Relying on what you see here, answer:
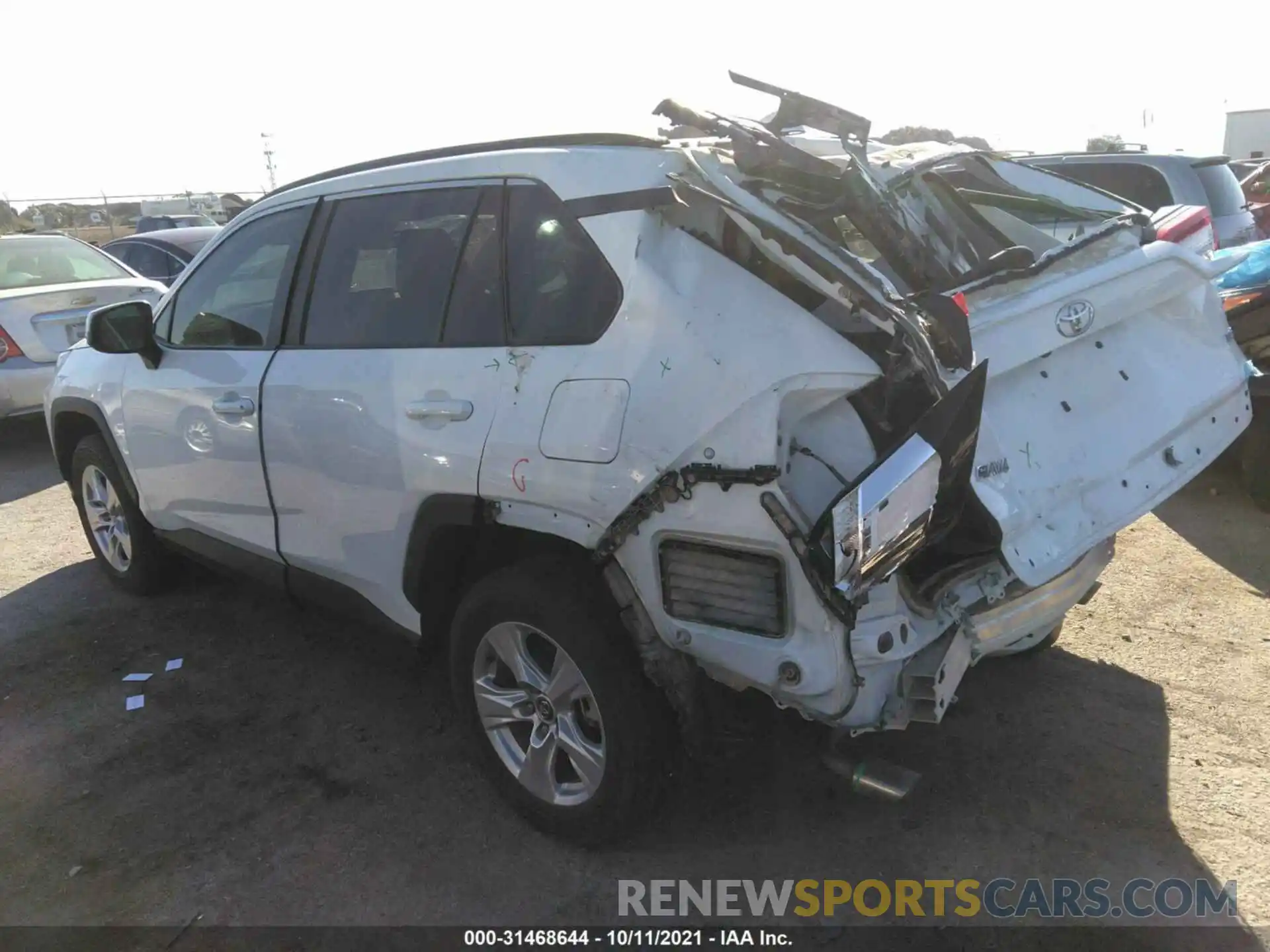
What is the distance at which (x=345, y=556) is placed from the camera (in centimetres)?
336

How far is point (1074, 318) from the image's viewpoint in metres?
2.74

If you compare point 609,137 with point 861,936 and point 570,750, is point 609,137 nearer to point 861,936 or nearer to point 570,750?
point 570,750

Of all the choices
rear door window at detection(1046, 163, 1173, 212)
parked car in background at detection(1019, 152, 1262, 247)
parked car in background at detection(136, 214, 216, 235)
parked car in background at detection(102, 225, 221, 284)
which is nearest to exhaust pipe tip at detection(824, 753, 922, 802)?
parked car in background at detection(1019, 152, 1262, 247)

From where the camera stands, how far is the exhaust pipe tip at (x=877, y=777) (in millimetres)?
2523

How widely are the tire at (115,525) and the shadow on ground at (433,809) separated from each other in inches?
32.5

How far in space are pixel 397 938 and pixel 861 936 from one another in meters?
1.26

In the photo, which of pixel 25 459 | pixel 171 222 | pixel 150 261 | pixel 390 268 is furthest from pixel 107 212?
pixel 390 268

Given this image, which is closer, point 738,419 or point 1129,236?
point 738,419

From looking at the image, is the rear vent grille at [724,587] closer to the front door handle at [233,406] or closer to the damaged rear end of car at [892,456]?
the damaged rear end of car at [892,456]

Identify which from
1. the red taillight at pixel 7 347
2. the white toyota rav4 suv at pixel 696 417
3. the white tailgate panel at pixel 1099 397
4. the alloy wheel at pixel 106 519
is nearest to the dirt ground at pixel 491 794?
the white toyota rav4 suv at pixel 696 417

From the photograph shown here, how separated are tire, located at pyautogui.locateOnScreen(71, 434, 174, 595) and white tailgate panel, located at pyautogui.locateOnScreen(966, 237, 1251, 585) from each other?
406cm

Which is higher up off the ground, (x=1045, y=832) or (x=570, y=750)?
(x=570, y=750)

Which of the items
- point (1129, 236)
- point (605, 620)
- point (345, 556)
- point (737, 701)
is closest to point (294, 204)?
point (345, 556)

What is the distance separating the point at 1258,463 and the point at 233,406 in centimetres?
521
